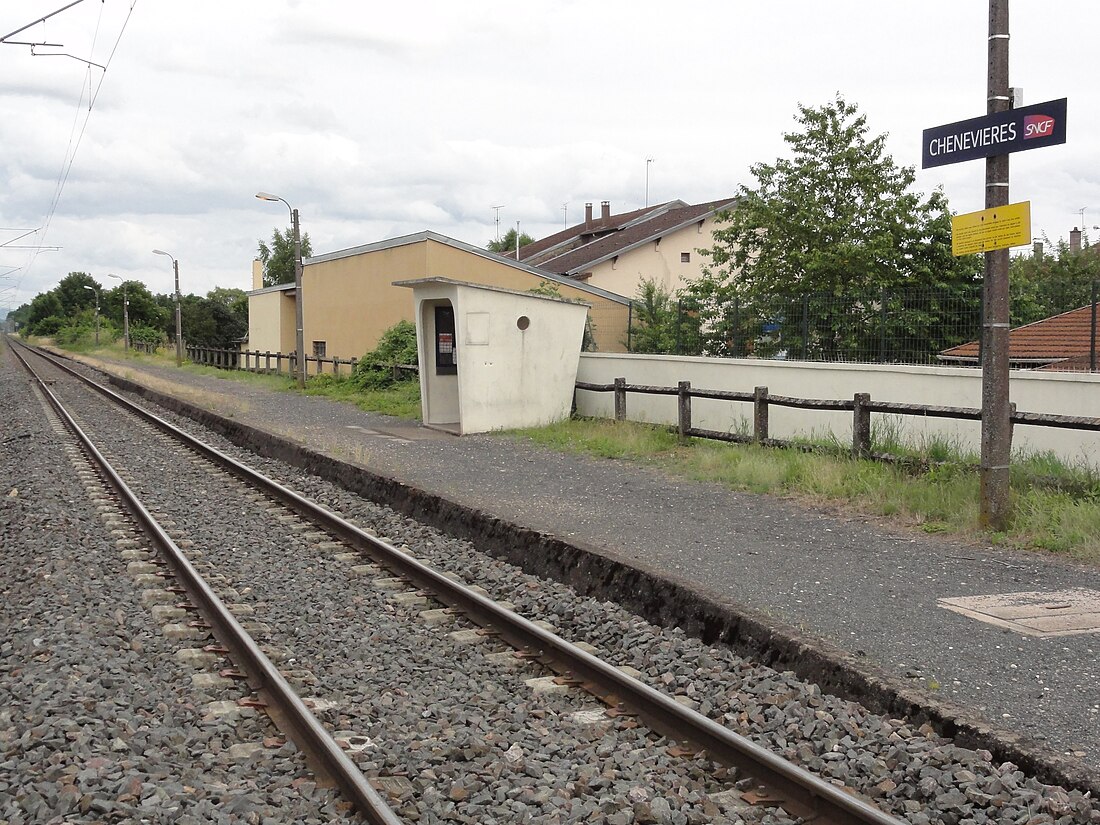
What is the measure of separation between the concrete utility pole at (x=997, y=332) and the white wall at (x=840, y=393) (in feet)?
7.20

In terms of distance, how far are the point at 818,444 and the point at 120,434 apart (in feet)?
44.7

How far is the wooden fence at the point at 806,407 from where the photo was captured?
9.73 meters

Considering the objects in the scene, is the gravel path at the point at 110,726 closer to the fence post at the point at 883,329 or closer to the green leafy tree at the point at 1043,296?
the fence post at the point at 883,329

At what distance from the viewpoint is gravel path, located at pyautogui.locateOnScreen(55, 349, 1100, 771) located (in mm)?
5379

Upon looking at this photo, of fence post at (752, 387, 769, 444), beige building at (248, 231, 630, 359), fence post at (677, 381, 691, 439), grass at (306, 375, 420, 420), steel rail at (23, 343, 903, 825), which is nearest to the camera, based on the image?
steel rail at (23, 343, 903, 825)

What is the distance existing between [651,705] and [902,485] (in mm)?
6201

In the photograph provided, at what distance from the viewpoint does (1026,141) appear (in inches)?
325

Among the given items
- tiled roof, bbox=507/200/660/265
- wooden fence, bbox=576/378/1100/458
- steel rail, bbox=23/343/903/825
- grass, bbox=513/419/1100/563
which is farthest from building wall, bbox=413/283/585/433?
tiled roof, bbox=507/200/660/265

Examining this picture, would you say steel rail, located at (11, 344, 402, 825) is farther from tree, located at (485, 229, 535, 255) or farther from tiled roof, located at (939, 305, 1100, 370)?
tree, located at (485, 229, 535, 255)

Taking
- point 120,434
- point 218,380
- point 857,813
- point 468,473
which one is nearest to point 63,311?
point 218,380

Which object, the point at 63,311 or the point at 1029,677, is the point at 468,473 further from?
the point at 63,311

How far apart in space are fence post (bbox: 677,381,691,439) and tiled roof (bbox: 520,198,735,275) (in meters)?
26.7

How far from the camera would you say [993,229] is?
8.52 metres

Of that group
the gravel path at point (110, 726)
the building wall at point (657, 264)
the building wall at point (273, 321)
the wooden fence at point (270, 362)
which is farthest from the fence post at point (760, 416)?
the building wall at point (273, 321)
